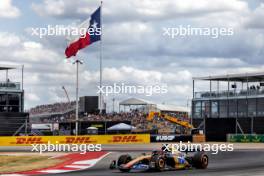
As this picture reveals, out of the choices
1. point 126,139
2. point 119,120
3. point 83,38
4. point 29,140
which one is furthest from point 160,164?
point 119,120

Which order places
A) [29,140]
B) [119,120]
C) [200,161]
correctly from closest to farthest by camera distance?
1. [200,161]
2. [29,140]
3. [119,120]

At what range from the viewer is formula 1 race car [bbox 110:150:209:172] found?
22761mm

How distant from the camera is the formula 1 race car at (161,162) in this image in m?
22.8

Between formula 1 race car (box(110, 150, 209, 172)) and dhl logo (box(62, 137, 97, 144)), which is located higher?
formula 1 race car (box(110, 150, 209, 172))

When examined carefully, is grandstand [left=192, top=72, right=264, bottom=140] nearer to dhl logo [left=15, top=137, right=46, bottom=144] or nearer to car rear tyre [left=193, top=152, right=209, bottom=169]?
dhl logo [left=15, top=137, right=46, bottom=144]

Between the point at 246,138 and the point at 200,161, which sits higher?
the point at 200,161

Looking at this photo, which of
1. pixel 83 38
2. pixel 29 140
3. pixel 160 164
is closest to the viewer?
pixel 160 164

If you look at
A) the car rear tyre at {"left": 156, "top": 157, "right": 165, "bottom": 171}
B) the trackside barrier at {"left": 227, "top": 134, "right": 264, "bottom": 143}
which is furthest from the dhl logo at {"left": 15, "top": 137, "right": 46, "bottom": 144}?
the car rear tyre at {"left": 156, "top": 157, "right": 165, "bottom": 171}

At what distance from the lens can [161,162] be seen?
22891mm

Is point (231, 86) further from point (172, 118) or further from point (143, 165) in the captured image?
point (143, 165)

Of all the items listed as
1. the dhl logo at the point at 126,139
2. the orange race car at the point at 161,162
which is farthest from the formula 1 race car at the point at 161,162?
the dhl logo at the point at 126,139

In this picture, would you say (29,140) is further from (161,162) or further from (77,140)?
(161,162)

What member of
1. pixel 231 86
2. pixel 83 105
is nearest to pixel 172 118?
pixel 231 86

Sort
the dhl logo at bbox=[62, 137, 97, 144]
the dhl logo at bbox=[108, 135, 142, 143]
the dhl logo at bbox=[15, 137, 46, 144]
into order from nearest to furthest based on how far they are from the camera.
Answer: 1. the dhl logo at bbox=[15, 137, 46, 144]
2. the dhl logo at bbox=[62, 137, 97, 144]
3. the dhl logo at bbox=[108, 135, 142, 143]
